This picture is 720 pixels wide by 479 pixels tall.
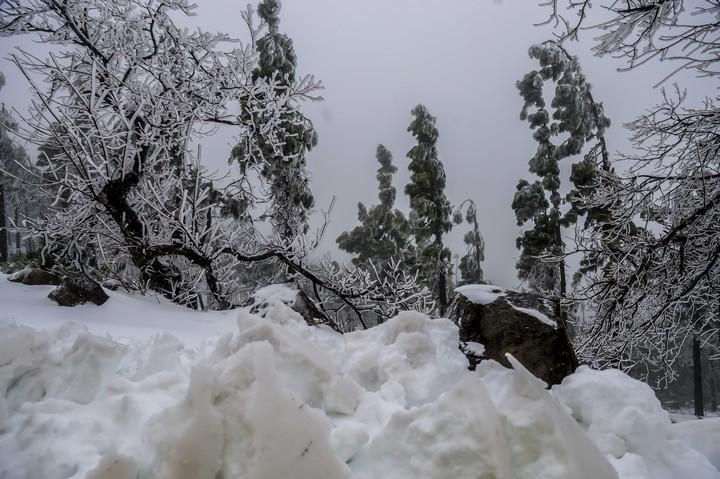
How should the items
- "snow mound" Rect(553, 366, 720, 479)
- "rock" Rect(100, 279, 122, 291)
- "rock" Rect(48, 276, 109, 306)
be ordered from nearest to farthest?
"snow mound" Rect(553, 366, 720, 479), "rock" Rect(48, 276, 109, 306), "rock" Rect(100, 279, 122, 291)

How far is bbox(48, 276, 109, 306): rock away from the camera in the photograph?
3.26 m

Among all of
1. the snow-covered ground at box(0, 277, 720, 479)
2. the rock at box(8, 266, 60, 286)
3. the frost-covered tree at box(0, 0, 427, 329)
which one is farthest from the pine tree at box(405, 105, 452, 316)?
the snow-covered ground at box(0, 277, 720, 479)

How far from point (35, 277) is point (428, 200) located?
46.4ft

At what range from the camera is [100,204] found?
14.7 ft

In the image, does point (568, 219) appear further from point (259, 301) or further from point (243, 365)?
point (243, 365)

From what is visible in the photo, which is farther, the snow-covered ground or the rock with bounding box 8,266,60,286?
the rock with bounding box 8,266,60,286

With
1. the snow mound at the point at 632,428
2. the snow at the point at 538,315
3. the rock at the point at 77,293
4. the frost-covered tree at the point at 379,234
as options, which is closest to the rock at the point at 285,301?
the rock at the point at 77,293

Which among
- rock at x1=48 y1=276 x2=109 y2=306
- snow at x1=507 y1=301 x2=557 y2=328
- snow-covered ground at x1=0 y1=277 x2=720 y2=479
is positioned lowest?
snow-covered ground at x1=0 y1=277 x2=720 y2=479

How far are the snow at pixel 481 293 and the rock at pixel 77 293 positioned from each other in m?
3.26

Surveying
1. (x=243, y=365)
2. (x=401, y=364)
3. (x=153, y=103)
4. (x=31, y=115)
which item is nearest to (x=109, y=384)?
(x=243, y=365)

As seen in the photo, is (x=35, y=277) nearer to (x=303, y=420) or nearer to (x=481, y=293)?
(x=303, y=420)

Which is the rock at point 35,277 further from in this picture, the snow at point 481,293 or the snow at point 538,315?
the snow at point 538,315

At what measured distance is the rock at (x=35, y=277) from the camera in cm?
383

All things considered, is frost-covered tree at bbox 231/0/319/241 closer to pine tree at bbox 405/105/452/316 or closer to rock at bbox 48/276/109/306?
rock at bbox 48/276/109/306
